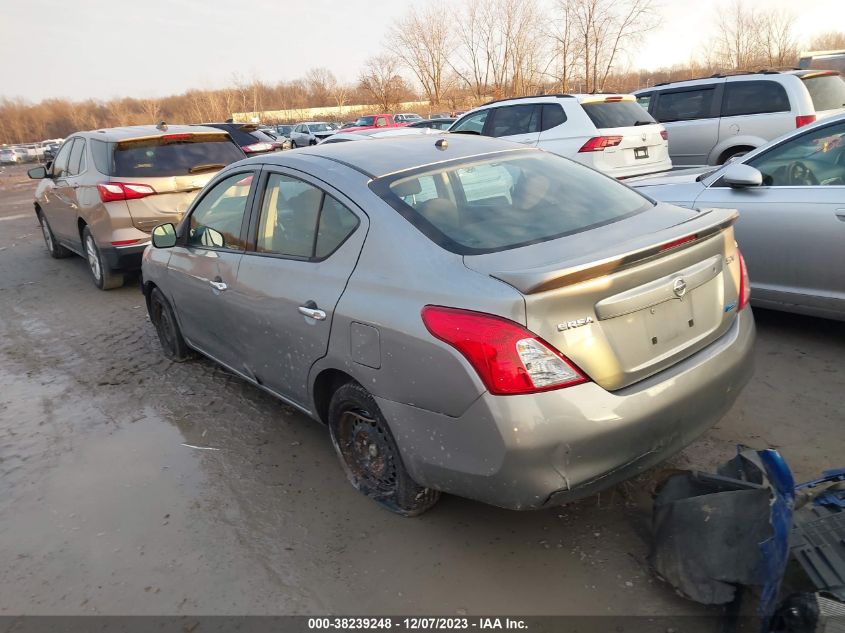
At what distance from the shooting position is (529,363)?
223cm

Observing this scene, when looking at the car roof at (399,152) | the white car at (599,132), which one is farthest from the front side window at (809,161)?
the white car at (599,132)

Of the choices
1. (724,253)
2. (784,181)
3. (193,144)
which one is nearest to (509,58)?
(193,144)

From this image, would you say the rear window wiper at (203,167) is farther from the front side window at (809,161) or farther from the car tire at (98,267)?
the front side window at (809,161)

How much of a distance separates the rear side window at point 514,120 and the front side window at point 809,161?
4.58m

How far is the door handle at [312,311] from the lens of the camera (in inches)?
117

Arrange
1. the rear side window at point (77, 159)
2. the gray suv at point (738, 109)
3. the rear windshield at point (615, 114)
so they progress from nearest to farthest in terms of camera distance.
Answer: the rear side window at point (77, 159)
the rear windshield at point (615, 114)
the gray suv at point (738, 109)

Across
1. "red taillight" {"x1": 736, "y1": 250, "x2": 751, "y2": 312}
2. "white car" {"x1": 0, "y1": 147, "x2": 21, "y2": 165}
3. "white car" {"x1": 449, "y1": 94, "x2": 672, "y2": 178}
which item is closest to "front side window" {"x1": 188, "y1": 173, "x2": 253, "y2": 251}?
"red taillight" {"x1": 736, "y1": 250, "x2": 751, "y2": 312}

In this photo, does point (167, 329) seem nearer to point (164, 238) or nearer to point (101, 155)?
point (164, 238)

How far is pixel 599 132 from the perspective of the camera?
27.0 ft

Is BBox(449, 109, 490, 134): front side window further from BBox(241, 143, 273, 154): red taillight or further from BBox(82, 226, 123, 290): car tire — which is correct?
BBox(82, 226, 123, 290): car tire

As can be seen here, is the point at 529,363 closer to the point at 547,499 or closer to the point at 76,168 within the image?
the point at 547,499

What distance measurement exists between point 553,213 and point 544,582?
1.62 metres

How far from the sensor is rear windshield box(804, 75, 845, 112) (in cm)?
906

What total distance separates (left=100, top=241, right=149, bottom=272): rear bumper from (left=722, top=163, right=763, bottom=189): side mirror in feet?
19.5
